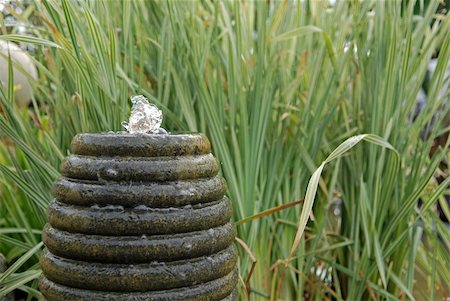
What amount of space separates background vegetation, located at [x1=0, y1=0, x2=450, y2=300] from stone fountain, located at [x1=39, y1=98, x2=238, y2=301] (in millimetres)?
504

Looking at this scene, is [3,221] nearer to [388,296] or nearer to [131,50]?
[131,50]

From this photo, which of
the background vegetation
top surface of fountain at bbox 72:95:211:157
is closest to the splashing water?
top surface of fountain at bbox 72:95:211:157

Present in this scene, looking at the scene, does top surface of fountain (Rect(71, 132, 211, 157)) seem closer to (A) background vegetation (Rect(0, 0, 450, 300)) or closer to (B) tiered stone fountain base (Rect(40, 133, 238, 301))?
(B) tiered stone fountain base (Rect(40, 133, 238, 301))

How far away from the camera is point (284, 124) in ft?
5.89

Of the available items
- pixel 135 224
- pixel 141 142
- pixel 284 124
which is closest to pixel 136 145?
pixel 141 142

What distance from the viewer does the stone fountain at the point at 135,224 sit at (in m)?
1.00

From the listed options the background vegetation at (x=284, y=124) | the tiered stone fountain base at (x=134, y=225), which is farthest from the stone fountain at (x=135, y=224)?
the background vegetation at (x=284, y=124)

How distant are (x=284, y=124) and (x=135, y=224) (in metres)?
0.87

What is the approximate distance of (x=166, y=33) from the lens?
1.82 m

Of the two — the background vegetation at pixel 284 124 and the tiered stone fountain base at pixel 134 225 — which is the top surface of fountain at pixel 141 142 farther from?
the background vegetation at pixel 284 124

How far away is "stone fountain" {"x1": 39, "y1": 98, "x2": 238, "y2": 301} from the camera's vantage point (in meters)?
1.00

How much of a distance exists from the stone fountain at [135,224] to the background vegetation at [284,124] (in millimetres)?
A: 504

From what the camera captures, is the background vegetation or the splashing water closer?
the splashing water

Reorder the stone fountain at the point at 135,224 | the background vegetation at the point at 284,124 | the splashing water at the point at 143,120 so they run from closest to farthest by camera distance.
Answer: the stone fountain at the point at 135,224 < the splashing water at the point at 143,120 < the background vegetation at the point at 284,124
